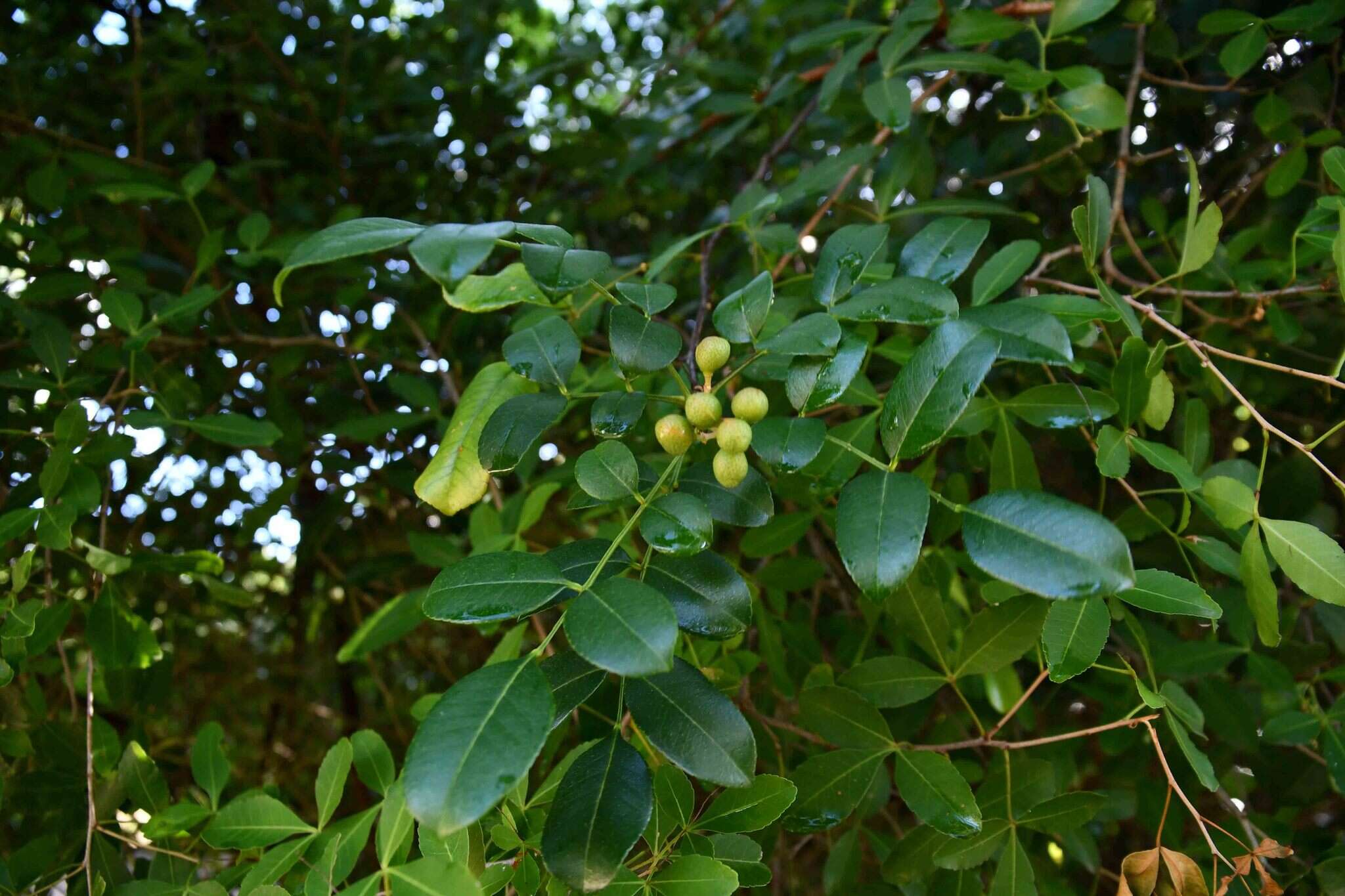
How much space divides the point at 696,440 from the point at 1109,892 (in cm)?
93

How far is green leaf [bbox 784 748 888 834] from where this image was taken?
68 centimetres

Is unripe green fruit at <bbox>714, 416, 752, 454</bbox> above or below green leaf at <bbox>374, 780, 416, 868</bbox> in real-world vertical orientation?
above

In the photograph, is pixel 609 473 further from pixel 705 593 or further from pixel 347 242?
pixel 347 242

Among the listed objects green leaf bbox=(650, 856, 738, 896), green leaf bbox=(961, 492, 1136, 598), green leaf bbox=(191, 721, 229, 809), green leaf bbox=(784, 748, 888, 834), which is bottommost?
green leaf bbox=(191, 721, 229, 809)

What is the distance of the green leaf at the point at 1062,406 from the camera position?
2.34ft

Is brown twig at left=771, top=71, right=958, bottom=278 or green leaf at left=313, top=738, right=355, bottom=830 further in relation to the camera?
brown twig at left=771, top=71, right=958, bottom=278

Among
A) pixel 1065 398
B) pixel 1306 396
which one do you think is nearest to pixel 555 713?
pixel 1065 398

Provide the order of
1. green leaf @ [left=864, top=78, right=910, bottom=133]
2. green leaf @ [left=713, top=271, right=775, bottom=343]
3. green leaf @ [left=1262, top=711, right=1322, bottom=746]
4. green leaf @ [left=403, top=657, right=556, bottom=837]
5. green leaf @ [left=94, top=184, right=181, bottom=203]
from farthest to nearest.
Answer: green leaf @ [left=94, top=184, right=181, bottom=203] < green leaf @ [left=864, top=78, right=910, bottom=133] < green leaf @ [left=1262, top=711, right=1322, bottom=746] < green leaf @ [left=713, top=271, right=775, bottom=343] < green leaf @ [left=403, top=657, right=556, bottom=837]

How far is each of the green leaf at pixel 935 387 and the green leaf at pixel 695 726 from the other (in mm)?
190

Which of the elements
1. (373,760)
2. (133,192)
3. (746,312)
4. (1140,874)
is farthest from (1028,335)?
(133,192)

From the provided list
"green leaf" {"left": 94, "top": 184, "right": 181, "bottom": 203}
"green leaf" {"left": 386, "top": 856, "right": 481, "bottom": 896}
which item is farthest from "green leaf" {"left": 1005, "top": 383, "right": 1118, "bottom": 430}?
"green leaf" {"left": 94, "top": 184, "right": 181, "bottom": 203}

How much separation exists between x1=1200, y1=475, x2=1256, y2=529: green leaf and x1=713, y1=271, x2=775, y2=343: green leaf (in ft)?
1.19

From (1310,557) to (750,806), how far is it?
0.42 meters

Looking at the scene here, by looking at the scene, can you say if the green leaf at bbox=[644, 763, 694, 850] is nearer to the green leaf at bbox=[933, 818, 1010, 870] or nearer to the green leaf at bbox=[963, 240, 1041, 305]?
the green leaf at bbox=[933, 818, 1010, 870]
